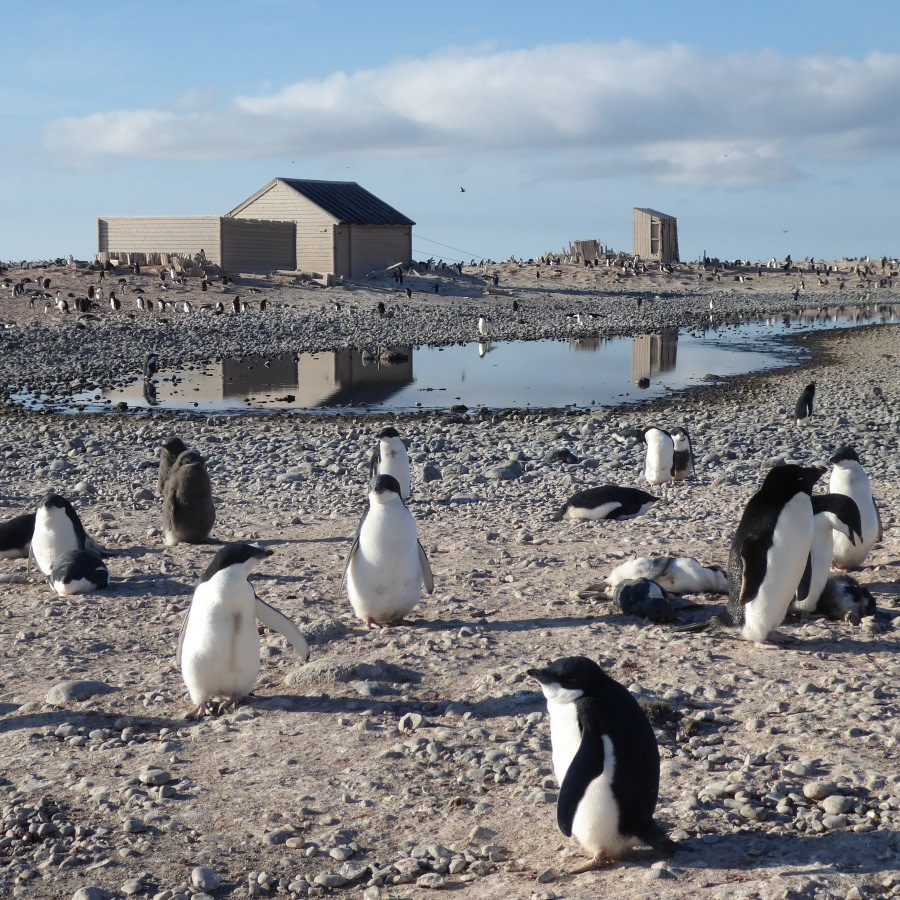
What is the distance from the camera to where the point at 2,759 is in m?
5.04

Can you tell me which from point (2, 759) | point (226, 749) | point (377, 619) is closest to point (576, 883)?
point (226, 749)

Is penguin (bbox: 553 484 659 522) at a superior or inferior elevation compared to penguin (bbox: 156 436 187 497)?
inferior

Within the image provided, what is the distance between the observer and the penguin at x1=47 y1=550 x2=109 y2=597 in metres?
7.61

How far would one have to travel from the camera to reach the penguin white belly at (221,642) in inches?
215

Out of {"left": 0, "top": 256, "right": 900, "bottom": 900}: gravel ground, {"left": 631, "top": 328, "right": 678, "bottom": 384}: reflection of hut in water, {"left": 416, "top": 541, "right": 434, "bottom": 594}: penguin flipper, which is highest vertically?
{"left": 631, "top": 328, "right": 678, "bottom": 384}: reflection of hut in water

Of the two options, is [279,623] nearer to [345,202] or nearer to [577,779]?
[577,779]

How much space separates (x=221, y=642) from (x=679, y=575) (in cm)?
292

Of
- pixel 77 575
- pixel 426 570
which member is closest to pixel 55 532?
pixel 77 575

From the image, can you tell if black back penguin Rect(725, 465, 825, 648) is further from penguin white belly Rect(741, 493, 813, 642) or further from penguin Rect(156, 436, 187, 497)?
penguin Rect(156, 436, 187, 497)

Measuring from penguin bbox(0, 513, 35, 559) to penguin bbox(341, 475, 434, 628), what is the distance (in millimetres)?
3325

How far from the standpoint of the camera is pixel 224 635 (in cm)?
548

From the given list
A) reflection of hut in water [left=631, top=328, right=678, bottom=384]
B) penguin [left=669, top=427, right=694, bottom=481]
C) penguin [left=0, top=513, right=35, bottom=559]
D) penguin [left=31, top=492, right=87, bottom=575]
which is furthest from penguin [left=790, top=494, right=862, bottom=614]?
reflection of hut in water [left=631, top=328, right=678, bottom=384]

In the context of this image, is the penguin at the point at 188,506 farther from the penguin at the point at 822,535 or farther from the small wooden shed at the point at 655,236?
the small wooden shed at the point at 655,236

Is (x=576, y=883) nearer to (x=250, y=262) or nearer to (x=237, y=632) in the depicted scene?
(x=237, y=632)
